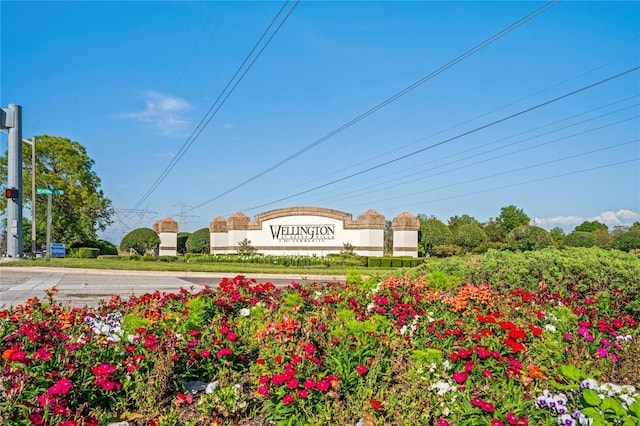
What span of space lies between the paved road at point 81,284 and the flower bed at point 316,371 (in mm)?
3382

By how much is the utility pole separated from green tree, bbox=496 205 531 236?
5990 cm

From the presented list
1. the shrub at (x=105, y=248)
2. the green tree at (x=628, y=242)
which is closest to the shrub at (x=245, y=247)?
the shrub at (x=105, y=248)

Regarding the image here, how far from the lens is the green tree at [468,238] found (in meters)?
41.8

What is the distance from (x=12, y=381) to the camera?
10.1ft

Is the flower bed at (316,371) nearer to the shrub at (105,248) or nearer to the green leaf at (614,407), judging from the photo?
the green leaf at (614,407)

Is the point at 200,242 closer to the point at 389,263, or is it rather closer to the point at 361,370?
the point at 389,263

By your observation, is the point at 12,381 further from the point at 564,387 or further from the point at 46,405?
the point at 564,387

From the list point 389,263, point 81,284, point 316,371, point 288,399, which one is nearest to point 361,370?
point 316,371

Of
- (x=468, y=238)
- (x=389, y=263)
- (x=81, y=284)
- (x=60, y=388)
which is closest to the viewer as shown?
(x=60, y=388)

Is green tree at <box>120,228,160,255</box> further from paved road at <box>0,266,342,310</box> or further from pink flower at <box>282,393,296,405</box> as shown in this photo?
pink flower at <box>282,393,296,405</box>

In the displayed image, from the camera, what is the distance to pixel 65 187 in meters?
35.8

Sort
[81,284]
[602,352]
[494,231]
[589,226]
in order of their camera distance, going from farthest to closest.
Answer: [589,226] < [494,231] < [81,284] < [602,352]

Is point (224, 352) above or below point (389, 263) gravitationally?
above

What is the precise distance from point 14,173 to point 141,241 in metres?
17.6
